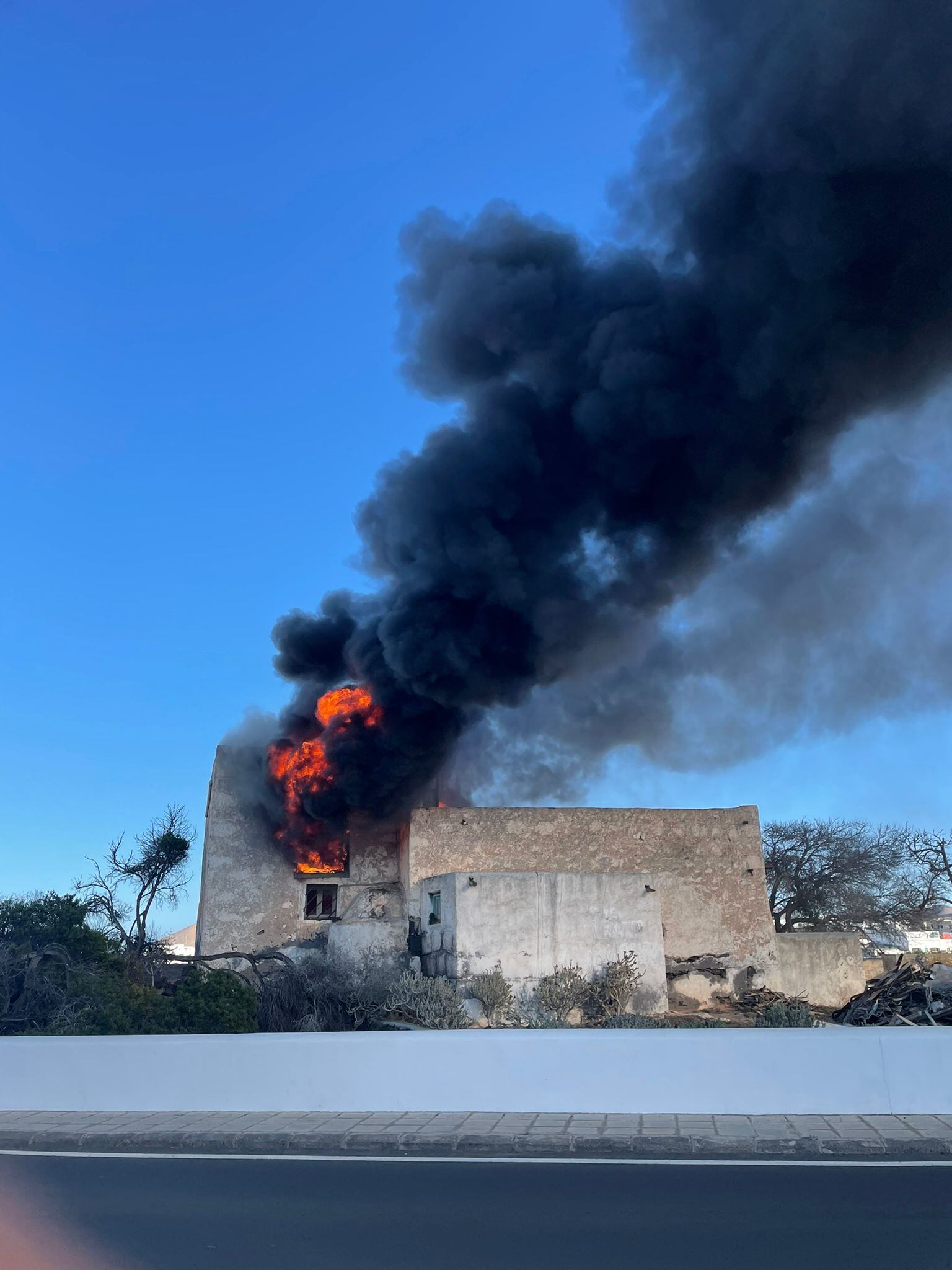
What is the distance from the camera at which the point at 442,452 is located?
20141 millimetres

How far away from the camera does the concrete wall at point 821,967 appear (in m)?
20.5

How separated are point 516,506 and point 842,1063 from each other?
45.9ft

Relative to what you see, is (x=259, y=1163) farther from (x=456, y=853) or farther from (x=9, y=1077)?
(x=456, y=853)

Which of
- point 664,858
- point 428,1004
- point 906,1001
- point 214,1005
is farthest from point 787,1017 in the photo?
point 214,1005

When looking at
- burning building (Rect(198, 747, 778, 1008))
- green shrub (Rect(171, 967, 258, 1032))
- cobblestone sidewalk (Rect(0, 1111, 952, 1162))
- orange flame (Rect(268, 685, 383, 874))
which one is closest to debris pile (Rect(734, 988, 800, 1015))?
burning building (Rect(198, 747, 778, 1008))

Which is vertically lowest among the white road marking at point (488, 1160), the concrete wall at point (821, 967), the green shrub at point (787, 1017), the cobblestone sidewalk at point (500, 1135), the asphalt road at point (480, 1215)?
the asphalt road at point (480, 1215)

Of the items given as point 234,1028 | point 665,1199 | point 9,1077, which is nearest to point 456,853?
point 234,1028

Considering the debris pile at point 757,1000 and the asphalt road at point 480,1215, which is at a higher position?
the debris pile at point 757,1000

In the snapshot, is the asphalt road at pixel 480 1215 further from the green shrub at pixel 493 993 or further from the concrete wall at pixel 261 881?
the concrete wall at pixel 261 881

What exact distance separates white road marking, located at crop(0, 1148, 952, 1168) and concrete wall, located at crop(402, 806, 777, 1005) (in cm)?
1247

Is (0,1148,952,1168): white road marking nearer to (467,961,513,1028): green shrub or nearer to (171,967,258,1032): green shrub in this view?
(171,967,258,1032): green shrub

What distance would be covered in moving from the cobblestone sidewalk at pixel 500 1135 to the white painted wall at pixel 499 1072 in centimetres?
15

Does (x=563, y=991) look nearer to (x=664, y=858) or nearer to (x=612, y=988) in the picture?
(x=612, y=988)

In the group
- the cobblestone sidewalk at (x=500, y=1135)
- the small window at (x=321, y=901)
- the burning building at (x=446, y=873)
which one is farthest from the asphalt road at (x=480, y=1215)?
the small window at (x=321, y=901)
